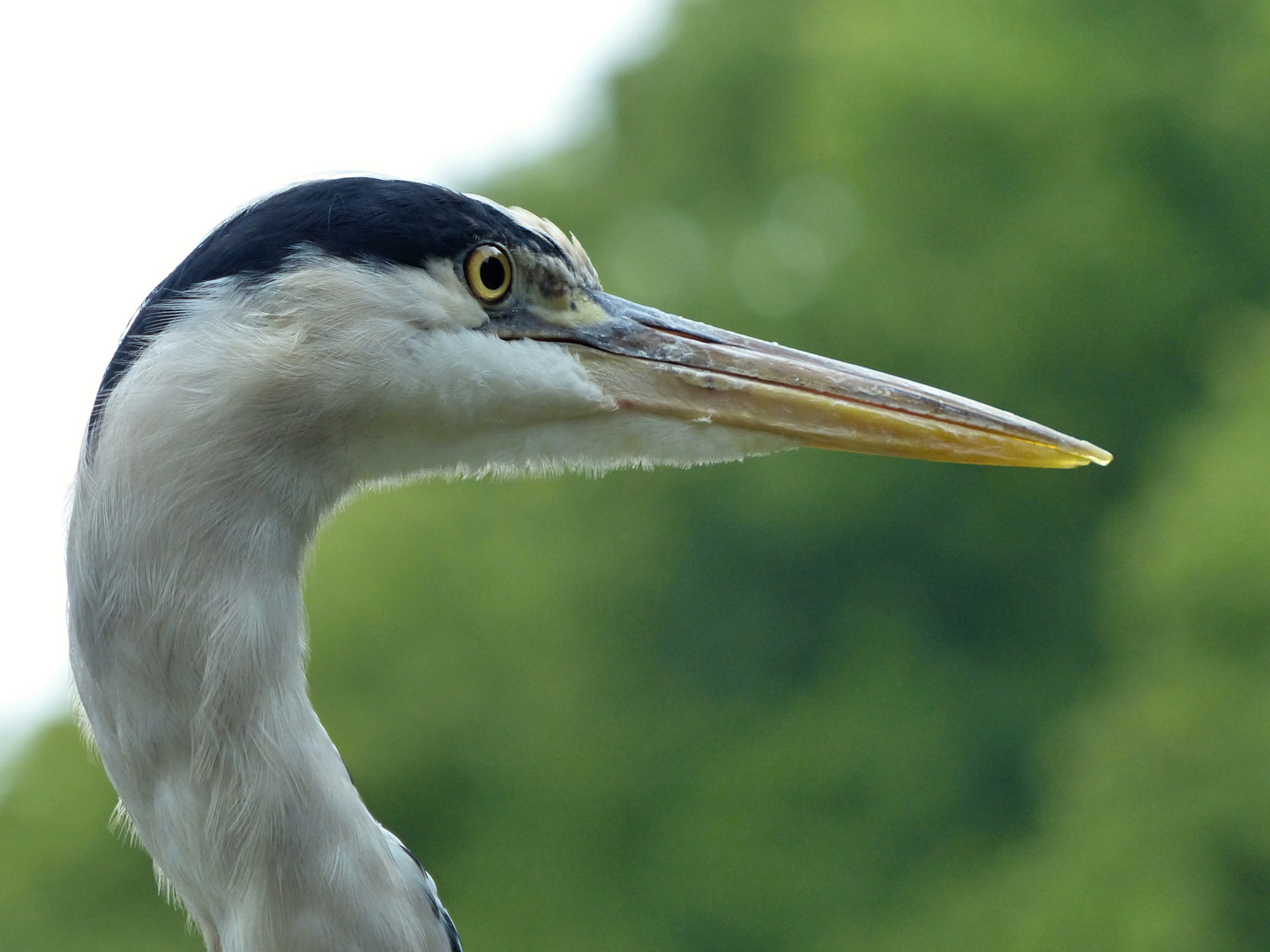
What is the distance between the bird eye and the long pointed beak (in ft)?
0.50

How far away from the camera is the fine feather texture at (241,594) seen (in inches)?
69.7

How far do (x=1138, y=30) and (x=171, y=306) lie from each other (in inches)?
631

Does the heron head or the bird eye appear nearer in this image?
the heron head

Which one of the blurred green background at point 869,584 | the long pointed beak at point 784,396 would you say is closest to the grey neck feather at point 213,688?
the long pointed beak at point 784,396

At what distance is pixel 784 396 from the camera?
2275 mm

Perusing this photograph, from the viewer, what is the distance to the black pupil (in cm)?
207

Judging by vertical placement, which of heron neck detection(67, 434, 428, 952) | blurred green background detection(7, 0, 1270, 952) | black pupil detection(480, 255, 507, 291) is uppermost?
black pupil detection(480, 255, 507, 291)

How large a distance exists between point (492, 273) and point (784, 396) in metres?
0.56

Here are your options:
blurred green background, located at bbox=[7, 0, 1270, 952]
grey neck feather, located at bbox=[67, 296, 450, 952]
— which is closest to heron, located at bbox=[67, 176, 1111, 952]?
grey neck feather, located at bbox=[67, 296, 450, 952]

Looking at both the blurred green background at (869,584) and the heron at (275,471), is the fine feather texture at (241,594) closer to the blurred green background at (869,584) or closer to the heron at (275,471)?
the heron at (275,471)

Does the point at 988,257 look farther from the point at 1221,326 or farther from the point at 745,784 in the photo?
the point at 745,784

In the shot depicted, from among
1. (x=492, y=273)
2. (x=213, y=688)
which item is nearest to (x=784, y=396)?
(x=492, y=273)

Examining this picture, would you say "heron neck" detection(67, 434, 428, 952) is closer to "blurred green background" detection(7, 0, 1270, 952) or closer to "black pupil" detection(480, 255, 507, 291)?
"black pupil" detection(480, 255, 507, 291)

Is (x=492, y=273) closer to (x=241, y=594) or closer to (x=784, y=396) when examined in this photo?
(x=784, y=396)
